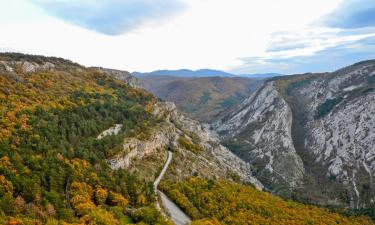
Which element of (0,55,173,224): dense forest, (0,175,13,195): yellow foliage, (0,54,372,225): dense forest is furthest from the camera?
(0,54,372,225): dense forest

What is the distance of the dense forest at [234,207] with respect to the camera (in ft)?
301

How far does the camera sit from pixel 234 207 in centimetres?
9750

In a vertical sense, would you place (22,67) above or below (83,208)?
above

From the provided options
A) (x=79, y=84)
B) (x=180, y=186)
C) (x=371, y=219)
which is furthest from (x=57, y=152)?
(x=371, y=219)

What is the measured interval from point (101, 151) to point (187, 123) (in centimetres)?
9527

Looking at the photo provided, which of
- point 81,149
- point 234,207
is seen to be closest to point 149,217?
point 81,149

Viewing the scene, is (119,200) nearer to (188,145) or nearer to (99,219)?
(99,219)

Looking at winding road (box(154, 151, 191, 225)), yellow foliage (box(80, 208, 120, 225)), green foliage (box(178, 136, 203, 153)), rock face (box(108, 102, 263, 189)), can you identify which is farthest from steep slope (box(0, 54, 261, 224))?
winding road (box(154, 151, 191, 225))

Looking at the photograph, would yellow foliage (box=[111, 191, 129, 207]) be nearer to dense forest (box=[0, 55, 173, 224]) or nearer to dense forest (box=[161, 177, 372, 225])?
dense forest (box=[0, 55, 173, 224])

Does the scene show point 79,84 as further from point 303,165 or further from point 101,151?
point 303,165

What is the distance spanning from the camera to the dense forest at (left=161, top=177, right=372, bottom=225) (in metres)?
91.6

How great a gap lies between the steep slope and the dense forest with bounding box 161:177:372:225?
21.9ft

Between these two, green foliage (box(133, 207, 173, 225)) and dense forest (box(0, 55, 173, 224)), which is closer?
dense forest (box(0, 55, 173, 224))

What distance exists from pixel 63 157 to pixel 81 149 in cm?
684
